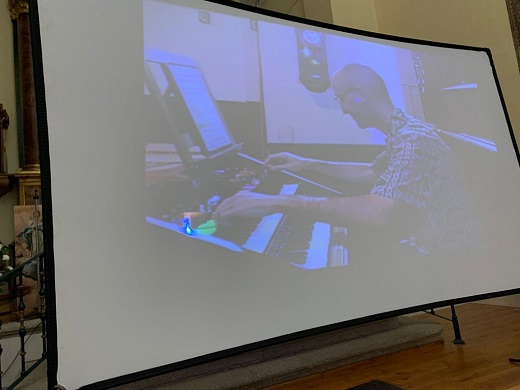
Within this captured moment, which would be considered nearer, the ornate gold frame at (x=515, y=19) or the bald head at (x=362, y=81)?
the bald head at (x=362, y=81)

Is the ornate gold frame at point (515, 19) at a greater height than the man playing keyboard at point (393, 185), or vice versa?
the ornate gold frame at point (515, 19)

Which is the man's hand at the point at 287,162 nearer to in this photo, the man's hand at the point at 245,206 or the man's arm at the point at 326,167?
the man's arm at the point at 326,167

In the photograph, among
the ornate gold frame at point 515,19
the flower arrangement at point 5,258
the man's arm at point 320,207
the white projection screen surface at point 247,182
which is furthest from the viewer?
the flower arrangement at point 5,258

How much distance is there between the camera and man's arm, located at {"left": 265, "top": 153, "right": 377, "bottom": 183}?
6.00 ft

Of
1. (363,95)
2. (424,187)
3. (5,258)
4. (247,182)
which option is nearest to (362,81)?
(363,95)

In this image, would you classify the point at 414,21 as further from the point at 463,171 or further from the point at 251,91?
the point at 251,91

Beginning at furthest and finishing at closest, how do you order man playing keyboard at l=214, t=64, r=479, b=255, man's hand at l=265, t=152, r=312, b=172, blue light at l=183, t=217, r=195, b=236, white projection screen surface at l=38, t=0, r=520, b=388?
man playing keyboard at l=214, t=64, r=479, b=255 → man's hand at l=265, t=152, r=312, b=172 → blue light at l=183, t=217, r=195, b=236 → white projection screen surface at l=38, t=0, r=520, b=388

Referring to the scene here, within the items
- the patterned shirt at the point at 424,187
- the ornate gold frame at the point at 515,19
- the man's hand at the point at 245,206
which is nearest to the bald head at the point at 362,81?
the patterned shirt at the point at 424,187

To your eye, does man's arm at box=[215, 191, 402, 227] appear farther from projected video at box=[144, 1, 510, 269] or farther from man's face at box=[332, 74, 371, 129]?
man's face at box=[332, 74, 371, 129]

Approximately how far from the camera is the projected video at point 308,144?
160cm

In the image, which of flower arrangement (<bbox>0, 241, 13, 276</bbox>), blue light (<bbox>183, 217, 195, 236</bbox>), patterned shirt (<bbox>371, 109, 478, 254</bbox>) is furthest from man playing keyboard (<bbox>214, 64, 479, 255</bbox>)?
flower arrangement (<bbox>0, 241, 13, 276</bbox>)

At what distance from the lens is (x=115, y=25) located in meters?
1.52

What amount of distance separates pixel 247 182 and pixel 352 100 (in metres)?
0.83

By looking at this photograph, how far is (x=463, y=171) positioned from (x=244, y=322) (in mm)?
1666
